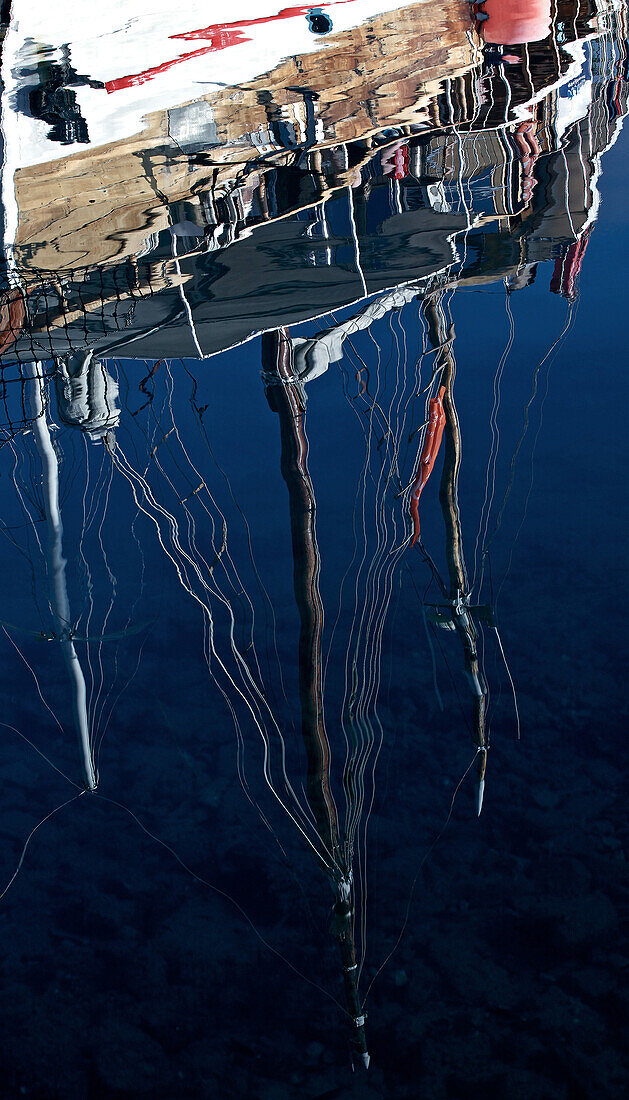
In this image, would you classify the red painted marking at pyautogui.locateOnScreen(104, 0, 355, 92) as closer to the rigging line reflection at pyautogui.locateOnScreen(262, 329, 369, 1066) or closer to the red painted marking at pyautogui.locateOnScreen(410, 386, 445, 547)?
the rigging line reflection at pyautogui.locateOnScreen(262, 329, 369, 1066)

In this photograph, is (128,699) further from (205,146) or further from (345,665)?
(205,146)

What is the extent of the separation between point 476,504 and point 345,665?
4.92ft

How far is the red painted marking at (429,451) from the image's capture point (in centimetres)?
531

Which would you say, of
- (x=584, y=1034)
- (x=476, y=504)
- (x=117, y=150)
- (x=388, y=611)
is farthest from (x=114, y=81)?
(x=584, y=1034)

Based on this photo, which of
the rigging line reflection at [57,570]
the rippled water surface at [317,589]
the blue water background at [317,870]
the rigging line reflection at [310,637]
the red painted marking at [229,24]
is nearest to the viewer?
the blue water background at [317,870]

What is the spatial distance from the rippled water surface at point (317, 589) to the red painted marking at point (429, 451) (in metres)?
0.02

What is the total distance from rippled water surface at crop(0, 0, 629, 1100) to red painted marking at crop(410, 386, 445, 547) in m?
0.02

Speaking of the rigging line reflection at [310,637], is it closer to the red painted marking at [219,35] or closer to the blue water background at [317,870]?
the blue water background at [317,870]

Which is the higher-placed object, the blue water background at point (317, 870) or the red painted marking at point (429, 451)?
the red painted marking at point (429, 451)

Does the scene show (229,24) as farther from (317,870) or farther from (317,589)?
(317,870)

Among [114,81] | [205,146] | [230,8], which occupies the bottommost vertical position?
[205,146]

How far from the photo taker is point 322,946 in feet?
10.2

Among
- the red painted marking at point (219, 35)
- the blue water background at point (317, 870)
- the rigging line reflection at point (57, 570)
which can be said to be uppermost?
the red painted marking at point (219, 35)

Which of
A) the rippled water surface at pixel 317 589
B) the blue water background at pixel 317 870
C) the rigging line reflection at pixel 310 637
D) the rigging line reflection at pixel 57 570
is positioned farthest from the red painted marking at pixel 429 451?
the rigging line reflection at pixel 57 570
